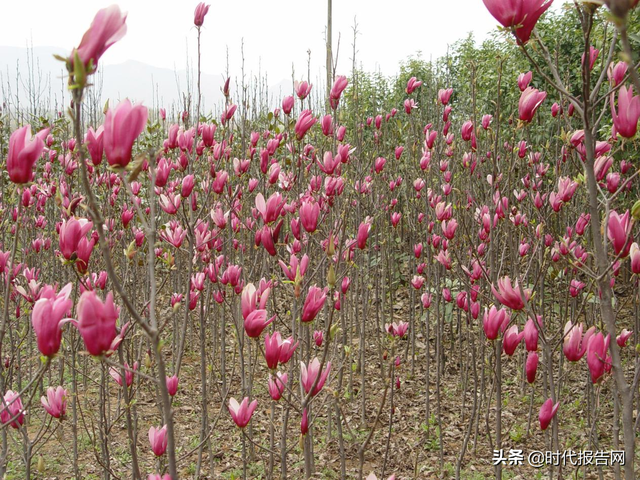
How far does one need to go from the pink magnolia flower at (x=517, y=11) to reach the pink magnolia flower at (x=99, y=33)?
2.50ft

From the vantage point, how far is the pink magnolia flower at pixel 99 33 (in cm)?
77

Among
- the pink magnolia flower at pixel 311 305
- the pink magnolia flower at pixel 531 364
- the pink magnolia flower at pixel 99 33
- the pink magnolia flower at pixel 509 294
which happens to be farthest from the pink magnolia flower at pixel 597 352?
the pink magnolia flower at pixel 99 33

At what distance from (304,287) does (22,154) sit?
42.8 inches

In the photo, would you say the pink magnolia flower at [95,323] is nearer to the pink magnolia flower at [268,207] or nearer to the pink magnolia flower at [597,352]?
the pink magnolia flower at [268,207]

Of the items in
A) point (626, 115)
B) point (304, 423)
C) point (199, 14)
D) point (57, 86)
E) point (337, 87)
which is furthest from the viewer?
point (57, 86)

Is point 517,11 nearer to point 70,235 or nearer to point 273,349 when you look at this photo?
point 273,349

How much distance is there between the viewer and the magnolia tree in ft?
3.66

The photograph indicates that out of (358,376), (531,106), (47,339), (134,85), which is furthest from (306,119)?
(134,85)

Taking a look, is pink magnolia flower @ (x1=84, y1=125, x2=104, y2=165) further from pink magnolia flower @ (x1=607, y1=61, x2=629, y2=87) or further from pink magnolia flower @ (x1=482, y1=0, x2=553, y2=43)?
pink magnolia flower @ (x1=607, y1=61, x2=629, y2=87)

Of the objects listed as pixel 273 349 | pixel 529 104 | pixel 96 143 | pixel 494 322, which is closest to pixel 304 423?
pixel 273 349

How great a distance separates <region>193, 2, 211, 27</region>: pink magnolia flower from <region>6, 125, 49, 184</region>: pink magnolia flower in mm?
1273

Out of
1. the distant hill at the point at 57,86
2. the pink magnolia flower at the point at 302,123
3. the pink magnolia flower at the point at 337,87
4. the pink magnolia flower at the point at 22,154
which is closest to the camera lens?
the pink magnolia flower at the point at 22,154

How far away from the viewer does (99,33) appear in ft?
2.56

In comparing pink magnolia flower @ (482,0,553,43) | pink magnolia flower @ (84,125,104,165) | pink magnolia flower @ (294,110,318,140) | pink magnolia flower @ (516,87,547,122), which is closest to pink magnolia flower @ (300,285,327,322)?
pink magnolia flower @ (84,125,104,165)
